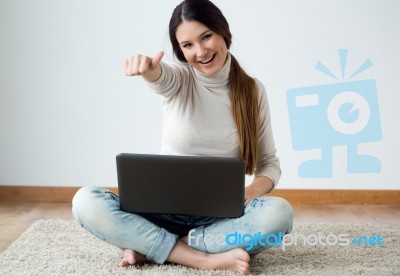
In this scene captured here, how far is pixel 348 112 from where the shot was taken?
301cm

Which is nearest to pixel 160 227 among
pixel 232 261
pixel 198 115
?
pixel 232 261

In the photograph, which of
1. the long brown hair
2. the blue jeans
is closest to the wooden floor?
the blue jeans

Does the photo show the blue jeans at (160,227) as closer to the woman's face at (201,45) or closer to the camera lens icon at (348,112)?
the woman's face at (201,45)

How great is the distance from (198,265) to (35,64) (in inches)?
63.8

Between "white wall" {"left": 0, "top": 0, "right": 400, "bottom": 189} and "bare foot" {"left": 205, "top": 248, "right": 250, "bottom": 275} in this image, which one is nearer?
"bare foot" {"left": 205, "top": 248, "right": 250, "bottom": 275}

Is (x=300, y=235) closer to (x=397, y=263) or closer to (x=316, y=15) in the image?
(x=397, y=263)

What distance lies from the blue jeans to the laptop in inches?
3.2

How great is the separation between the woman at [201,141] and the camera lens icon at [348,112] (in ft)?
3.49

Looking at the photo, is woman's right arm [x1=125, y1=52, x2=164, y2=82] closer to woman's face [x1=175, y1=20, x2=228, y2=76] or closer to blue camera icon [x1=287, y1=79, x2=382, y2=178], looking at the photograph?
woman's face [x1=175, y1=20, x2=228, y2=76]

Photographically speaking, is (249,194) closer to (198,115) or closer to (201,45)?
(198,115)

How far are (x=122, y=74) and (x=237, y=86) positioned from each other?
121cm

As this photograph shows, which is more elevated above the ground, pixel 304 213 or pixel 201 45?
pixel 201 45

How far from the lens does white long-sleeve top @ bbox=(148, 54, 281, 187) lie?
1.91m

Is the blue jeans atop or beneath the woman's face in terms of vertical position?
beneath
